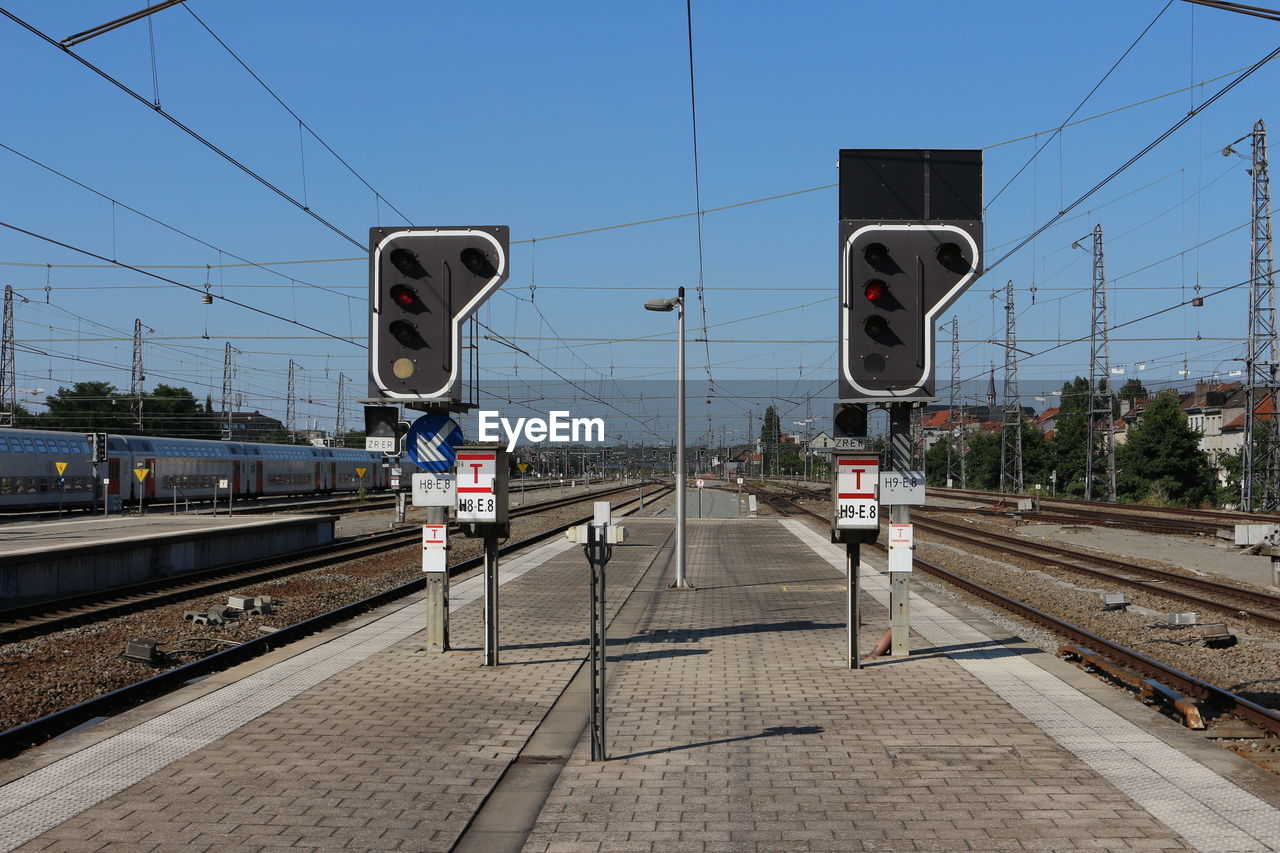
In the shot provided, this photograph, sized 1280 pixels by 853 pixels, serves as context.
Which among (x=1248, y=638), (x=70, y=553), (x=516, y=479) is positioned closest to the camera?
(x=1248, y=638)

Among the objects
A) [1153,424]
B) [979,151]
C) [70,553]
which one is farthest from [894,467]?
[1153,424]

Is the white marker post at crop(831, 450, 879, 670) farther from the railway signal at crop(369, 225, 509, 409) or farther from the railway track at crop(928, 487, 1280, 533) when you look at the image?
the railway track at crop(928, 487, 1280, 533)

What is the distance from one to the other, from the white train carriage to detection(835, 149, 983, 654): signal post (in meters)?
33.8

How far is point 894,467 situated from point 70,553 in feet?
48.6

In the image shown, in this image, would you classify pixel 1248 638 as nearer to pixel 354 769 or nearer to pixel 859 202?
pixel 859 202

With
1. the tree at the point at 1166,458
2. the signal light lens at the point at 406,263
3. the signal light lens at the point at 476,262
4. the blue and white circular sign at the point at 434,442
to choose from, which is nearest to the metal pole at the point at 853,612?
the blue and white circular sign at the point at 434,442

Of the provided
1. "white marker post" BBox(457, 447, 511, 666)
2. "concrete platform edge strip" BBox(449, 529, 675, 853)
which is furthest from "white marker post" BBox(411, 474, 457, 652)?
"concrete platform edge strip" BBox(449, 529, 675, 853)

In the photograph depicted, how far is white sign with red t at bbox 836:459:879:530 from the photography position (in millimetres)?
11312

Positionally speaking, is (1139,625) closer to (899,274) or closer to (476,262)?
(899,274)

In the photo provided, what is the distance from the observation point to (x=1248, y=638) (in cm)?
1410

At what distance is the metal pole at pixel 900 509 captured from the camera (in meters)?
11.6

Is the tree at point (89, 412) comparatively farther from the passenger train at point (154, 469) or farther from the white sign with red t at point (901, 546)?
the white sign with red t at point (901, 546)

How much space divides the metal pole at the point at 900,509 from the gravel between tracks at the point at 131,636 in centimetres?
791

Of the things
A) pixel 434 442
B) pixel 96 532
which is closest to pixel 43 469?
pixel 96 532
